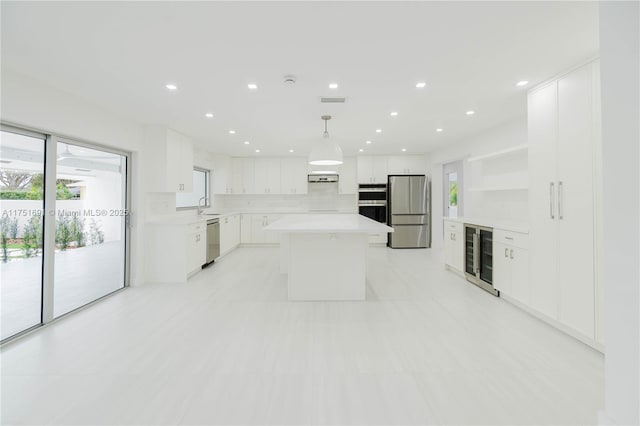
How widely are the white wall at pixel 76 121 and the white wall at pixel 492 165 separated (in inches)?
210

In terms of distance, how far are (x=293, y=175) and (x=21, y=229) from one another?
5.28 m

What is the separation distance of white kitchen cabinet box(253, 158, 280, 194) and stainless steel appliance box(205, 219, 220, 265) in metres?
1.98

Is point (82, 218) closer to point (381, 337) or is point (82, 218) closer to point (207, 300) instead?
point (207, 300)

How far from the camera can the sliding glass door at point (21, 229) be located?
8.21 feet

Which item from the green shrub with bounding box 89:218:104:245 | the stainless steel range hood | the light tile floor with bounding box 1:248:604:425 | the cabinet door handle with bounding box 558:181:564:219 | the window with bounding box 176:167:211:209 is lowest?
the light tile floor with bounding box 1:248:604:425

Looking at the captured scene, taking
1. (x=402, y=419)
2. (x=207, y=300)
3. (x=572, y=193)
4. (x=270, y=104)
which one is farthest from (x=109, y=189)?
(x=572, y=193)

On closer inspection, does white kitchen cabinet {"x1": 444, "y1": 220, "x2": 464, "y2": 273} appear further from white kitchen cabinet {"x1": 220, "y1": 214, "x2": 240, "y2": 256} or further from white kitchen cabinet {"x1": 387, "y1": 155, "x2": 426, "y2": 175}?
white kitchen cabinet {"x1": 220, "y1": 214, "x2": 240, "y2": 256}

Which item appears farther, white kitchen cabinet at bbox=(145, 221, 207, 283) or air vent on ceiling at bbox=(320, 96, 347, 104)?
white kitchen cabinet at bbox=(145, 221, 207, 283)

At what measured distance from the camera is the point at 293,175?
7363 millimetres

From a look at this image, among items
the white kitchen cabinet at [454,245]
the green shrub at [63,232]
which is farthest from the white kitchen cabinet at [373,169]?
the green shrub at [63,232]

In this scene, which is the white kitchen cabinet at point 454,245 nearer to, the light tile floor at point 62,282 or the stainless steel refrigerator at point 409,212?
the stainless steel refrigerator at point 409,212

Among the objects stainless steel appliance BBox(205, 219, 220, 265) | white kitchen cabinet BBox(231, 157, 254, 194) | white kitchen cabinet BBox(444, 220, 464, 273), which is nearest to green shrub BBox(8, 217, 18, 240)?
stainless steel appliance BBox(205, 219, 220, 265)

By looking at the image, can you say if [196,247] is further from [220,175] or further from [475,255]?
[475,255]

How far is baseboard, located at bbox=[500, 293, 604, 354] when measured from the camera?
7.50 ft
